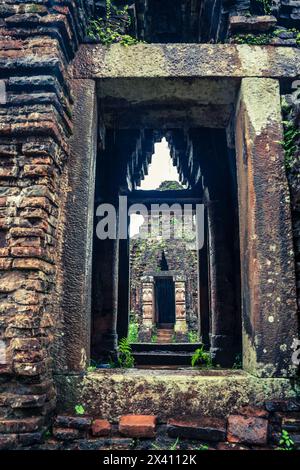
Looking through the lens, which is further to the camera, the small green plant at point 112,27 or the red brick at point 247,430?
the small green plant at point 112,27

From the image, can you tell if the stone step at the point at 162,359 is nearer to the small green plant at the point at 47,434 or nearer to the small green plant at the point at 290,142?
the small green plant at the point at 47,434

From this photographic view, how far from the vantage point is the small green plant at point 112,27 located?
334 centimetres

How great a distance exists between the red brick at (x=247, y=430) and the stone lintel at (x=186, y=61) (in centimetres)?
285

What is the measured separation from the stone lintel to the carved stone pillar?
11.9 metres

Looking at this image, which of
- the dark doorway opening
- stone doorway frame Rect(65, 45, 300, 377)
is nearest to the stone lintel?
stone doorway frame Rect(65, 45, 300, 377)

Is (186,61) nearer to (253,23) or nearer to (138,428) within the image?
(253,23)

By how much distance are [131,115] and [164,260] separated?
461 inches

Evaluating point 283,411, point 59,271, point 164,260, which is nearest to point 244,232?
point 283,411

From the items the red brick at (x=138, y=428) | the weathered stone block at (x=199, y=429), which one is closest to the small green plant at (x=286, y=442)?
the weathered stone block at (x=199, y=429)

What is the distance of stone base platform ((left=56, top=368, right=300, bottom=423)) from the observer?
268 centimetres

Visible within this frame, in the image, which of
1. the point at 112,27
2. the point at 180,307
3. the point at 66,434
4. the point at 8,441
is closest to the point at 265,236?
the point at 66,434

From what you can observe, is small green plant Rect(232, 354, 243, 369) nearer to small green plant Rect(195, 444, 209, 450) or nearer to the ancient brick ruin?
the ancient brick ruin

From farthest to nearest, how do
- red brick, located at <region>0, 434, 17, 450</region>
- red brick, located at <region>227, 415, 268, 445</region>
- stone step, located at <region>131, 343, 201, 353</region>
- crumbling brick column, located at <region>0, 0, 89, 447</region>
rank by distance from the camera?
stone step, located at <region>131, 343, 201, 353</region> < red brick, located at <region>227, 415, 268, 445</region> < crumbling brick column, located at <region>0, 0, 89, 447</region> < red brick, located at <region>0, 434, 17, 450</region>
